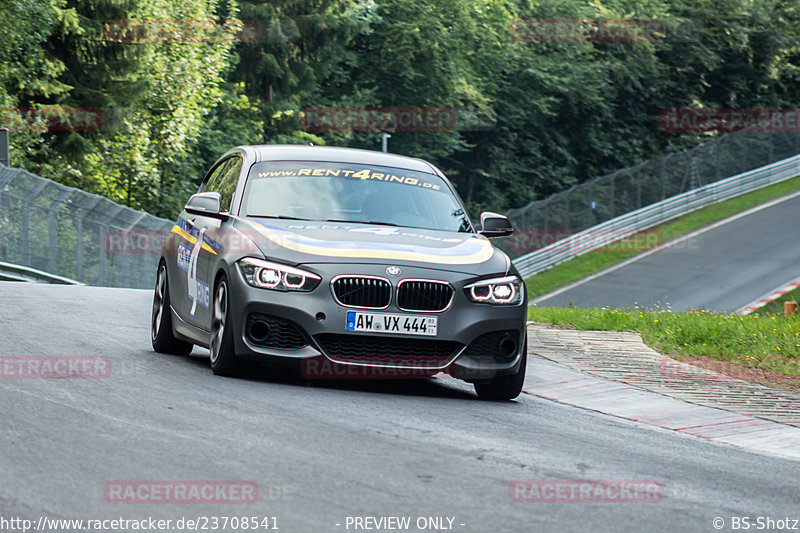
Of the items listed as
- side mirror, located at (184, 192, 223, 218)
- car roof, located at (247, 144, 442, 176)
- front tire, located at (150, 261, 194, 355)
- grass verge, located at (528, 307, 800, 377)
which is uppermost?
car roof, located at (247, 144, 442, 176)

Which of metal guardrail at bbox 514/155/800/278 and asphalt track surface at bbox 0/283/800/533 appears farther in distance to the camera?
metal guardrail at bbox 514/155/800/278

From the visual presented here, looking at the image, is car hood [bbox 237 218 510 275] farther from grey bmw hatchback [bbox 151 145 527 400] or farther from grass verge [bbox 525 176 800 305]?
grass verge [bbox 525 176 800 305]

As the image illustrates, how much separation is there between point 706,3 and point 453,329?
5987 centimetres

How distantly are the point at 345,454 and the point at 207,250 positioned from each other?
355 cm

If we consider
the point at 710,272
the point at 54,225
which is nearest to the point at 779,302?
the point at 710,272

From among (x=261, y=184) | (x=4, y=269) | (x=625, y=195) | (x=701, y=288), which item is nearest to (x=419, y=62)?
(x=625, y=195)

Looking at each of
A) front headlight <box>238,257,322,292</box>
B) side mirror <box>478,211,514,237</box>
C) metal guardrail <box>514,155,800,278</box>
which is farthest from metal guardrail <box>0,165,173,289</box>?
metal guardrail <box>514,155,800,278</box>

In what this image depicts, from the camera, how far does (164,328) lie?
10.4 m

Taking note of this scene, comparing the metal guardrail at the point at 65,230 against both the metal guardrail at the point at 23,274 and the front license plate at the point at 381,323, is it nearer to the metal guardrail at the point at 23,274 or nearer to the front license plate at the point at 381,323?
the metal guardrail at the point at 23,274

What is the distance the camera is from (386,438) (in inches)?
269

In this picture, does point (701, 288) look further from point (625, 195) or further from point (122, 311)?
point (122, 311)

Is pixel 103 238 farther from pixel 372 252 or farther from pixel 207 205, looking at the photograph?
pixel 372 252

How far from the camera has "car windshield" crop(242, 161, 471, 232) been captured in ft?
31.3

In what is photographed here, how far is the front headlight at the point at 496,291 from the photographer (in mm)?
8688
